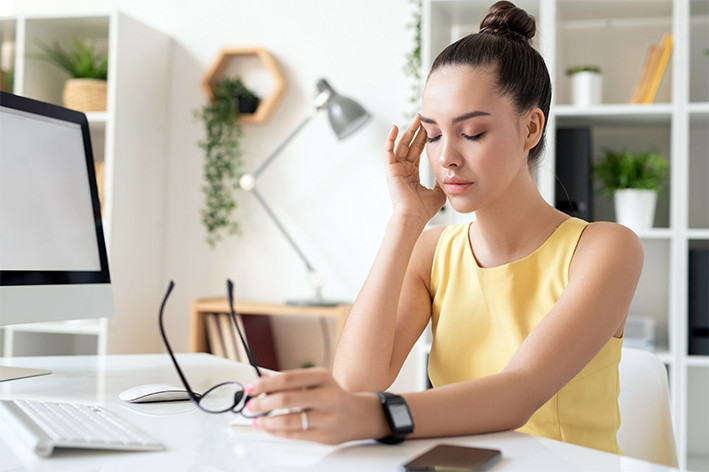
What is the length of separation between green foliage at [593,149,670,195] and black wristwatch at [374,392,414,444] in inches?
74.1

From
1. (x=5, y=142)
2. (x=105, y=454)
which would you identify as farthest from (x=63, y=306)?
(x=105, y=454)

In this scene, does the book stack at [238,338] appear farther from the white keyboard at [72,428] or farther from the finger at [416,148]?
the white keyboard at [72,428]

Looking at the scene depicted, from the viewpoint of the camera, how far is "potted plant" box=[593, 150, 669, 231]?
2.38 m

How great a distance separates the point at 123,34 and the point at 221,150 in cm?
61

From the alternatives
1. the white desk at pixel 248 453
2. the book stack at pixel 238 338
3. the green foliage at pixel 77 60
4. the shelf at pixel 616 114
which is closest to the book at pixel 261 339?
the book stack at pixel 238 338

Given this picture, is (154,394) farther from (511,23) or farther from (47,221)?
(511,23)

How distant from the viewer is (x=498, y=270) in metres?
1.24

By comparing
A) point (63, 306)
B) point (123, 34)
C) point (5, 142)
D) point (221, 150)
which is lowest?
point (63, 306)

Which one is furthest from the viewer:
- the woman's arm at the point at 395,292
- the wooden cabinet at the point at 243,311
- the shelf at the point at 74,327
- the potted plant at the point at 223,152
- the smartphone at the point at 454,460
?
the potted plant at the point at 223,152

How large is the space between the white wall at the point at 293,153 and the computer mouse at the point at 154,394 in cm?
191

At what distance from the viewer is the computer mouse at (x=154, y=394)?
1.04m

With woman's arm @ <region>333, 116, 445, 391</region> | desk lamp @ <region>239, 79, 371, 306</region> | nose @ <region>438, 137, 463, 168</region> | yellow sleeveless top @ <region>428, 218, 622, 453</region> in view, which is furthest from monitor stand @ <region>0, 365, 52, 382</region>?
desk lamp @ <region>239, 79, 371, 306</region>

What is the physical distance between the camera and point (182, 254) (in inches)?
125

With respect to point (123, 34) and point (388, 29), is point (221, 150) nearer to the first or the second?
point (123, 34)
